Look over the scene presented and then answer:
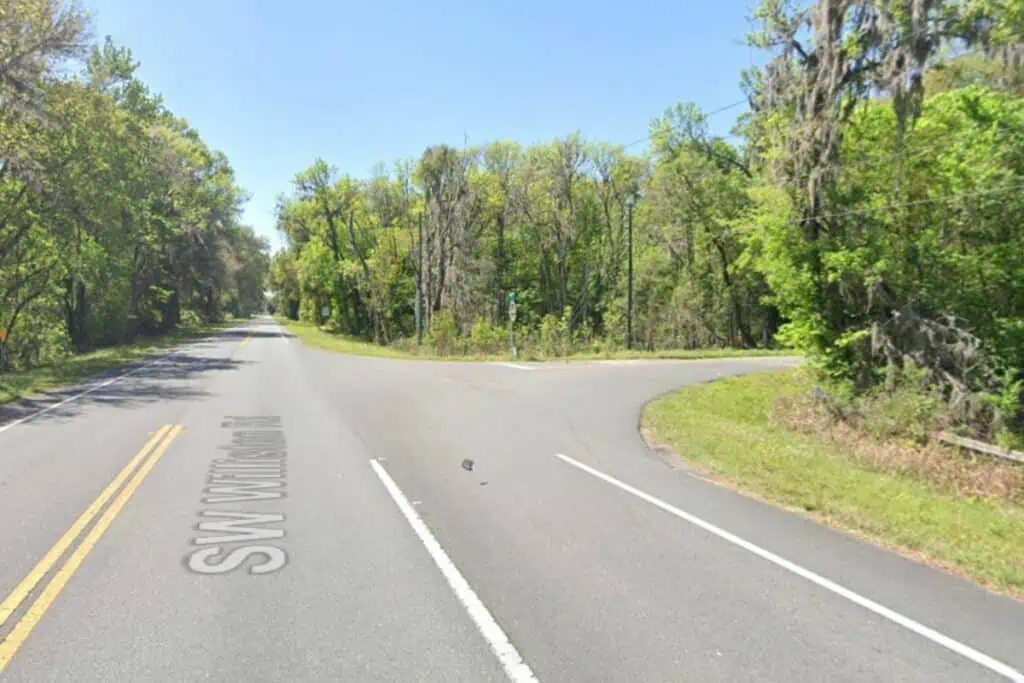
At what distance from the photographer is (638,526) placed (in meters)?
6.73

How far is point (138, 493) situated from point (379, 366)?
62.1ft

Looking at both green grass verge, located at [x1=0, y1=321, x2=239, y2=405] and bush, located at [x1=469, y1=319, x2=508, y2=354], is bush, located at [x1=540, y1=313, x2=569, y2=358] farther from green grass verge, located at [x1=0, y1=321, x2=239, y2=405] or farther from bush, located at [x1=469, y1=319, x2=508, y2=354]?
green grass verge, located at [x1=0, y1=321, x2=239, y2=405]

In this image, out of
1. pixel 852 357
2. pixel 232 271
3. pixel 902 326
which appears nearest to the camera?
pixel 902 326

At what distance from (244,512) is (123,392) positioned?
43.9ft

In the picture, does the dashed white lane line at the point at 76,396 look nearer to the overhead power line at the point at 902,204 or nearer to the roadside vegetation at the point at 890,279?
the roadside vegetation at the point at 890,279

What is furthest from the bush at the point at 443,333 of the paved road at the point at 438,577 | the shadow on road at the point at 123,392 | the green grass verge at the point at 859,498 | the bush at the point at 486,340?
the paved road at the point at 438,577

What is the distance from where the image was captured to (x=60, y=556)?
561 centimetres

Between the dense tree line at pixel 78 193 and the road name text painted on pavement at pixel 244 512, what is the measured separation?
55.5 feet

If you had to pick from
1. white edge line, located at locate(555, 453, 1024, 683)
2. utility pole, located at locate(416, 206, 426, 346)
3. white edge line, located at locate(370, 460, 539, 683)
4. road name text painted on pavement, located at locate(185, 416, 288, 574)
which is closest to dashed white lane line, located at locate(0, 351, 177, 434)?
road name text painted on pavement, located at locate(185, 416, 288, 574)

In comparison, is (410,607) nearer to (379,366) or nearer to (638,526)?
(638,526)

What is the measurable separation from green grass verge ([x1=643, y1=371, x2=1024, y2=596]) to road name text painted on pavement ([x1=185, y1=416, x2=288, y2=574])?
17.9 feet

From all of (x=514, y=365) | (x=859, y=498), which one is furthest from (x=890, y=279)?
(x=514, y=365)

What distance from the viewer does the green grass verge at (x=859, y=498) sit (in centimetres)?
614

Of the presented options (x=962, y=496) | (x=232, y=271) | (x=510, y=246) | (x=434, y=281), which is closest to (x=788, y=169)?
(x=962, y=496)
